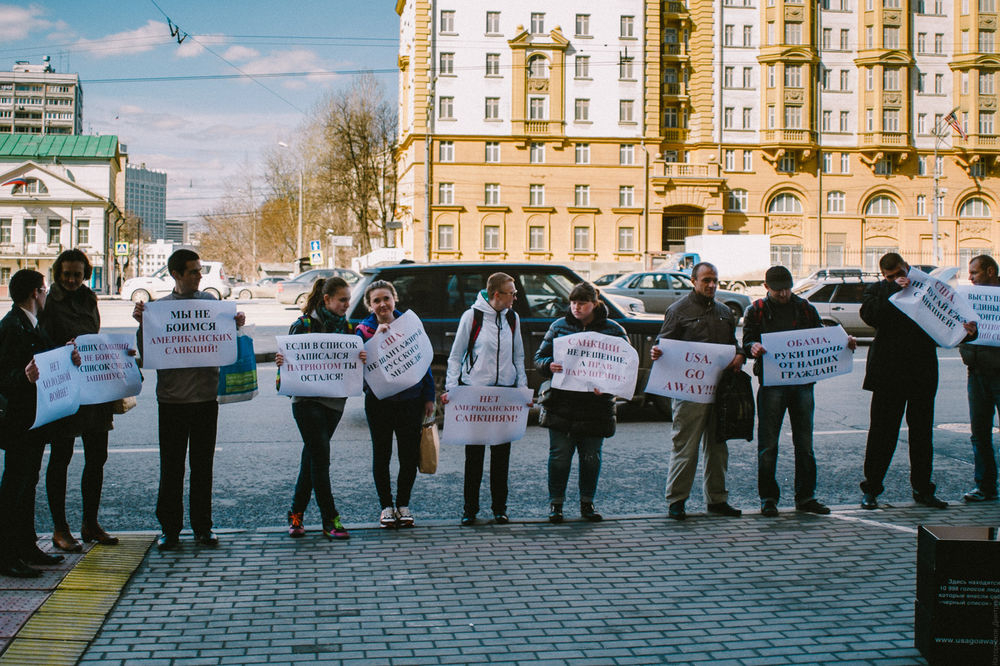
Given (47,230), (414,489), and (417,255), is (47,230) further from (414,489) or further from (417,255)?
(414,489)

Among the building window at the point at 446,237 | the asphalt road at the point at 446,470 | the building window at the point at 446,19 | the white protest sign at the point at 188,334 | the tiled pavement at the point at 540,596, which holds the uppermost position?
the building window at the point at 446,19

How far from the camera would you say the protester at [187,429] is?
6020 millimetres

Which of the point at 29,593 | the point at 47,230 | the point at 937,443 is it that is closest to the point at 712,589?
the point at 29,593

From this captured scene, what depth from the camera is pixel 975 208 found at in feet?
214

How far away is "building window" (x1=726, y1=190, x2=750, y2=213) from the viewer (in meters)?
61.7

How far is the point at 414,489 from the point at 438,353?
3.16 m

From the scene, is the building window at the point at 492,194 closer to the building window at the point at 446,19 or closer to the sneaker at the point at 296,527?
the building window at the point at 446,19

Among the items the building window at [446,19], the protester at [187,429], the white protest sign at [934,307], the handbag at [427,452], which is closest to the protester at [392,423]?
the handbag at [427,452]

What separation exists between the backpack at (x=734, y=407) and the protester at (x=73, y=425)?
435cm

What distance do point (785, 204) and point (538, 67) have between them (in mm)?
19644

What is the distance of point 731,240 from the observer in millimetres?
50125

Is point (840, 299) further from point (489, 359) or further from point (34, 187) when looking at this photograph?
point (34, 187)

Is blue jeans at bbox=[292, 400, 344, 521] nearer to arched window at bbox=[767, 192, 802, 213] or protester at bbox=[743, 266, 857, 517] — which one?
protester at bbox=[743, 266, 857, 517]

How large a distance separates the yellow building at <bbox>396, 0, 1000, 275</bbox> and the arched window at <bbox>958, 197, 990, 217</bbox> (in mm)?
113
